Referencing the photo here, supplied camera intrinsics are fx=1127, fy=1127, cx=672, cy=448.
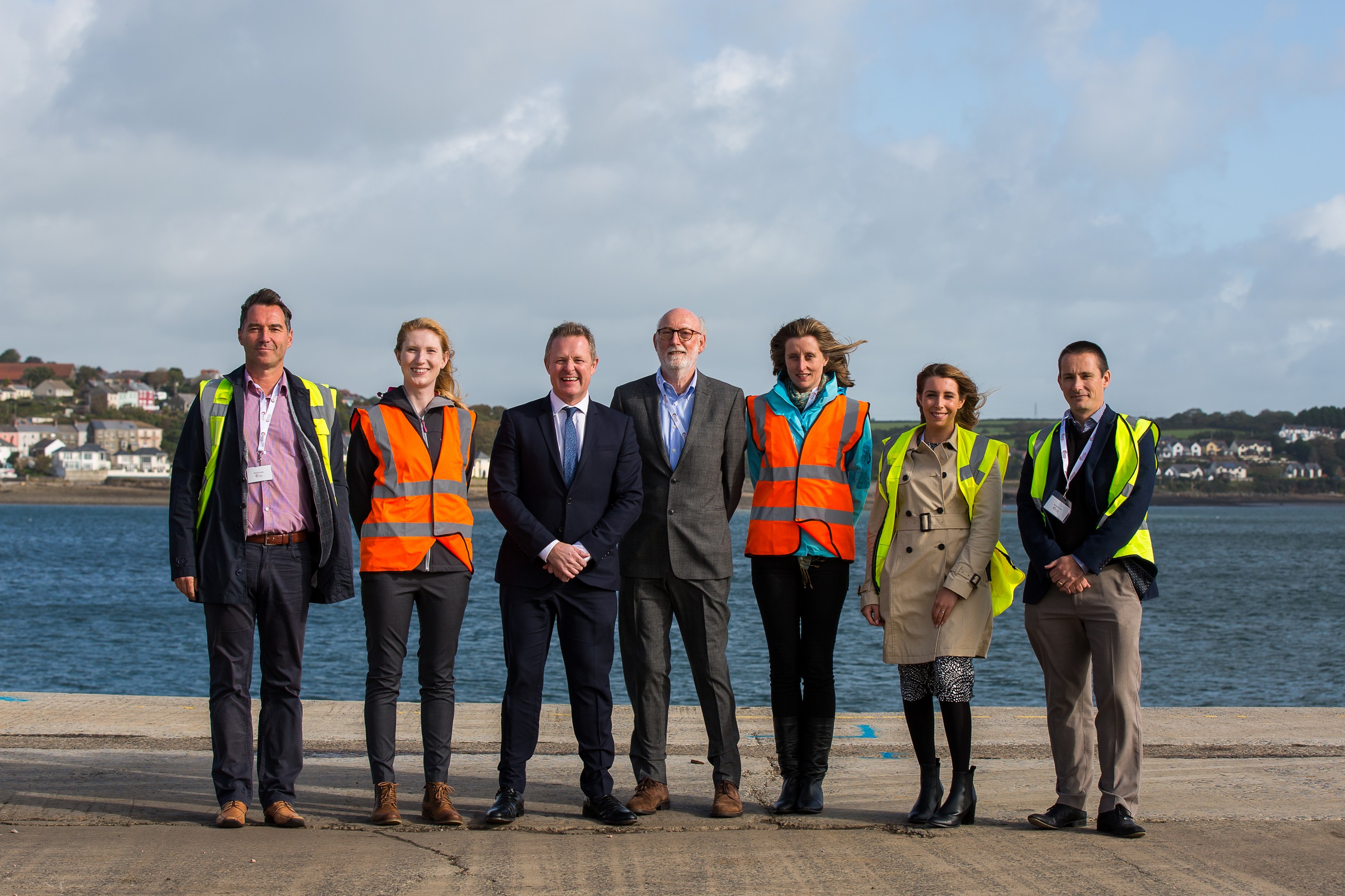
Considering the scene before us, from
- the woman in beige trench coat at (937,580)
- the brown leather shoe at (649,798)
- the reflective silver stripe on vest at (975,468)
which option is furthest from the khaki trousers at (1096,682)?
the brown leather shoe at (649,798)

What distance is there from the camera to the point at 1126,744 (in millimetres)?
4648

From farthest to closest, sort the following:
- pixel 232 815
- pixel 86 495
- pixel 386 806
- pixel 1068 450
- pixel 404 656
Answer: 1. pixel 86 495
2. pixel 1068 450
3. pixel 404 656
4. pixel 386 806
5. pixel 232 815

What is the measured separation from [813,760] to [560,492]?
1.62 meters

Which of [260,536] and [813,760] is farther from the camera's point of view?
[813,760]

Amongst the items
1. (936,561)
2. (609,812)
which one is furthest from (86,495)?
(936,561)

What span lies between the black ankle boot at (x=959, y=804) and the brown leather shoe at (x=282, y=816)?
8.44 feet

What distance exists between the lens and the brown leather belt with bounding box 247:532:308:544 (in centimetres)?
481

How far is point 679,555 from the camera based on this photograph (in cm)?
501

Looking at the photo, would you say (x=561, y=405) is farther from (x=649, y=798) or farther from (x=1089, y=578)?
(x=1089, y=578)

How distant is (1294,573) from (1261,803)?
53943 millimetres

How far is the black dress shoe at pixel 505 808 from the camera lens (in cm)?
461

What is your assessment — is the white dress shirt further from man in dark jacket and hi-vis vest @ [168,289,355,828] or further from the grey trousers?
man in dark jacket and hi-vis vest @ [168,289,355,828]

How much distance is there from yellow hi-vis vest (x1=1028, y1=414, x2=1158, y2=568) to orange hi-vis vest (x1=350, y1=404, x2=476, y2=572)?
247 cm

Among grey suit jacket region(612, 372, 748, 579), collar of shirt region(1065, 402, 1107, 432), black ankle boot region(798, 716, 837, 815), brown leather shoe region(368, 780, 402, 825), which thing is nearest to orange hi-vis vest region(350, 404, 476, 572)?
grey suit jacket region(612, 372, 748, 579)
